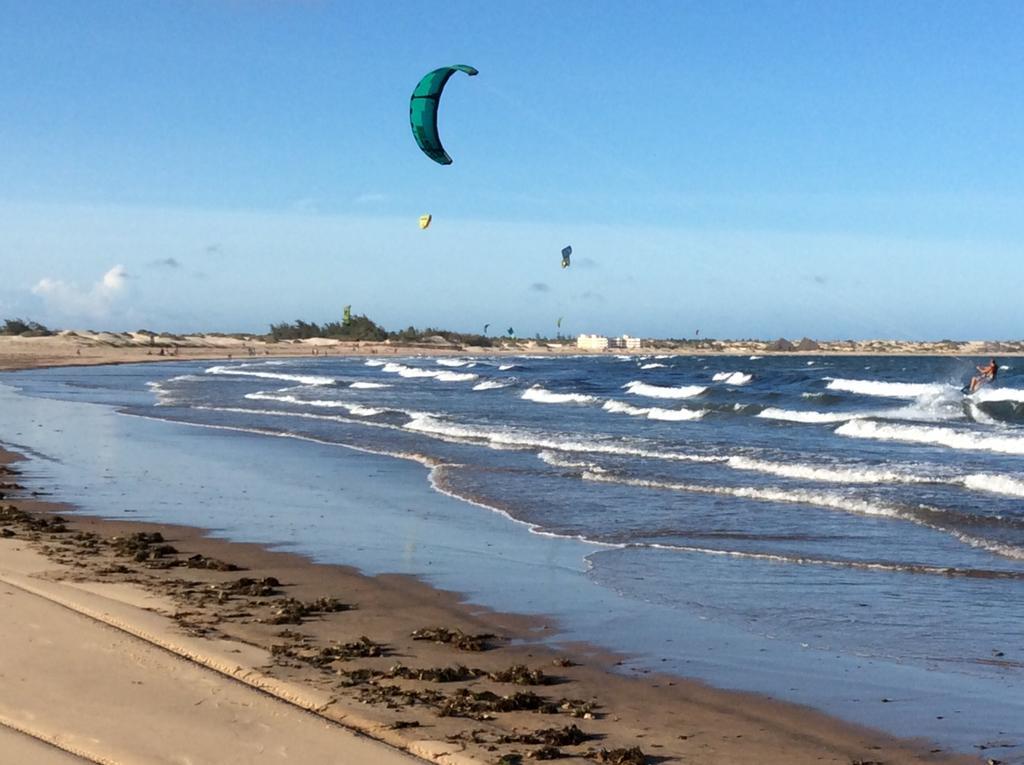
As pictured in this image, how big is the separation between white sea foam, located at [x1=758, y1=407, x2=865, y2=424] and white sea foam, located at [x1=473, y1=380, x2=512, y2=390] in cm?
1437

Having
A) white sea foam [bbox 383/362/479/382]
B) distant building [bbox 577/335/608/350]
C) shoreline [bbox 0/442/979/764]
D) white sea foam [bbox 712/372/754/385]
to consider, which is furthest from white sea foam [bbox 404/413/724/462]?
distant building [bbox 577/335/608/350]

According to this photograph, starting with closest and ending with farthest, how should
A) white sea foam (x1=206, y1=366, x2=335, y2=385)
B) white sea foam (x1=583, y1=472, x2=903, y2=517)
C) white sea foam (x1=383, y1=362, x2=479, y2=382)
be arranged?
white sea foam (x1=583, y1=472, x2=903, y2=517) < white sea foam (x1=206, y1=366, x2=335, y2=385) < white sea foam (x1=383, y1=362, x2=479, y2=382)

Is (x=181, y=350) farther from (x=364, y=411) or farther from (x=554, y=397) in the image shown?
(x=364, y=411)

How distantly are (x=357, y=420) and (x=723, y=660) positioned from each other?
20453 millimetres

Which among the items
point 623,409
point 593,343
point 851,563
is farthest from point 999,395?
point 593,343

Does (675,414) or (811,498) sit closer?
(811,498)

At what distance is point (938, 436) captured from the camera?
22.5 m

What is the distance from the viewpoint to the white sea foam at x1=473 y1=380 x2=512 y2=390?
43.2m

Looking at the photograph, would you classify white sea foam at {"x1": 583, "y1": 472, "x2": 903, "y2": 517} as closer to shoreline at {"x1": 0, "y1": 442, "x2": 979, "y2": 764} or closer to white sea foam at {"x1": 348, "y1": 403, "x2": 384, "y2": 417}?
shoreline at {"x1": 0, "y1": 442, "x2": 979, "y2": 764}

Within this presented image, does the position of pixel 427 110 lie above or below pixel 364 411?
above

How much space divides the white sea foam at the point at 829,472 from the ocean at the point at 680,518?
0.08 m

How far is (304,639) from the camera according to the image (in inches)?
270

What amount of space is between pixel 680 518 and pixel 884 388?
33.6 meters

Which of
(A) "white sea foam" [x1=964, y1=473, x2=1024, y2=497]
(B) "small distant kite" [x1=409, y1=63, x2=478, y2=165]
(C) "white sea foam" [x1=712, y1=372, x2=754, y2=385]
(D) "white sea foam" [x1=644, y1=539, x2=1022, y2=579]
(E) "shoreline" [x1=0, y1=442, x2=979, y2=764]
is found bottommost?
(D) "white sea foam" [x1=644, y1=539, x2=1022, y2=579]
